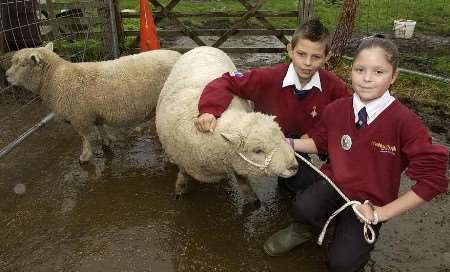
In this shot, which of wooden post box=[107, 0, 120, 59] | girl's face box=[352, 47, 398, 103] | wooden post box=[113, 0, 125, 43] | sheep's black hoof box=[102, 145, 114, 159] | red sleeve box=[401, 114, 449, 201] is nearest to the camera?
red sleeve box=[401, 114, 449, 201]

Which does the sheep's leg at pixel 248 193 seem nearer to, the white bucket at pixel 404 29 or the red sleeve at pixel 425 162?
the red sleeve at pixel 425 162

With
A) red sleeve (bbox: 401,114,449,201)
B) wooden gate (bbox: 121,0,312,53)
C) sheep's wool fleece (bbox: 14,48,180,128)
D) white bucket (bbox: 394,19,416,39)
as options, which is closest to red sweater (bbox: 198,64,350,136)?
red sleeve (bbox: 401,114,449,201)

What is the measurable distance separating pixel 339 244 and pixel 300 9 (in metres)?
5.65

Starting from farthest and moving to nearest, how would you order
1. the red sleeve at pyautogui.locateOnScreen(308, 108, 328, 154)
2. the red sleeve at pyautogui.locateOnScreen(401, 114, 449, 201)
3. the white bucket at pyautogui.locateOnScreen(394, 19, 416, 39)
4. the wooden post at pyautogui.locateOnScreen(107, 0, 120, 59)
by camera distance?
1. the white bucket at pyautogui.locateOnScreen(394, 19, 416, 39)
2. the wooden post at pyautogui.locateOnScreen(107, 0, 120, 59)
3. the red sleeve at pyautogui.locateOnScreen(308, 108, 328, 154)
4. the red sleeve at pyautogui.locateOnScreen(401, 114, 449, 201)

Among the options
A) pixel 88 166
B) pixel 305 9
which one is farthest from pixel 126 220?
pixel 305 9

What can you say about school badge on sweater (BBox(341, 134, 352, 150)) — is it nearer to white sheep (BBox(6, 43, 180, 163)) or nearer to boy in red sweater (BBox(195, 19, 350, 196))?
boy in red sweater (BBox(195, 19, 350, 196))

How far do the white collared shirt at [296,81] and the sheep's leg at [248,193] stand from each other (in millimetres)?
988

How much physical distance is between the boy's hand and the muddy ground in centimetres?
101

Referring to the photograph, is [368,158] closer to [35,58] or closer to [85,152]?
[85,152]

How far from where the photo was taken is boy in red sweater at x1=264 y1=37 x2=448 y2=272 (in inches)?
98.0

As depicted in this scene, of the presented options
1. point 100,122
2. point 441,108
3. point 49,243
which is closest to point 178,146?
point 49,243

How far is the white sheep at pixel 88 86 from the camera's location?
15.5ft

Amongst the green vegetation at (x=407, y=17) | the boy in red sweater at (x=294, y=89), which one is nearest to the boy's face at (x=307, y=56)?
the boy in red sweater at (x=294, y=89)

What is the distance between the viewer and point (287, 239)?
10.8 feet
